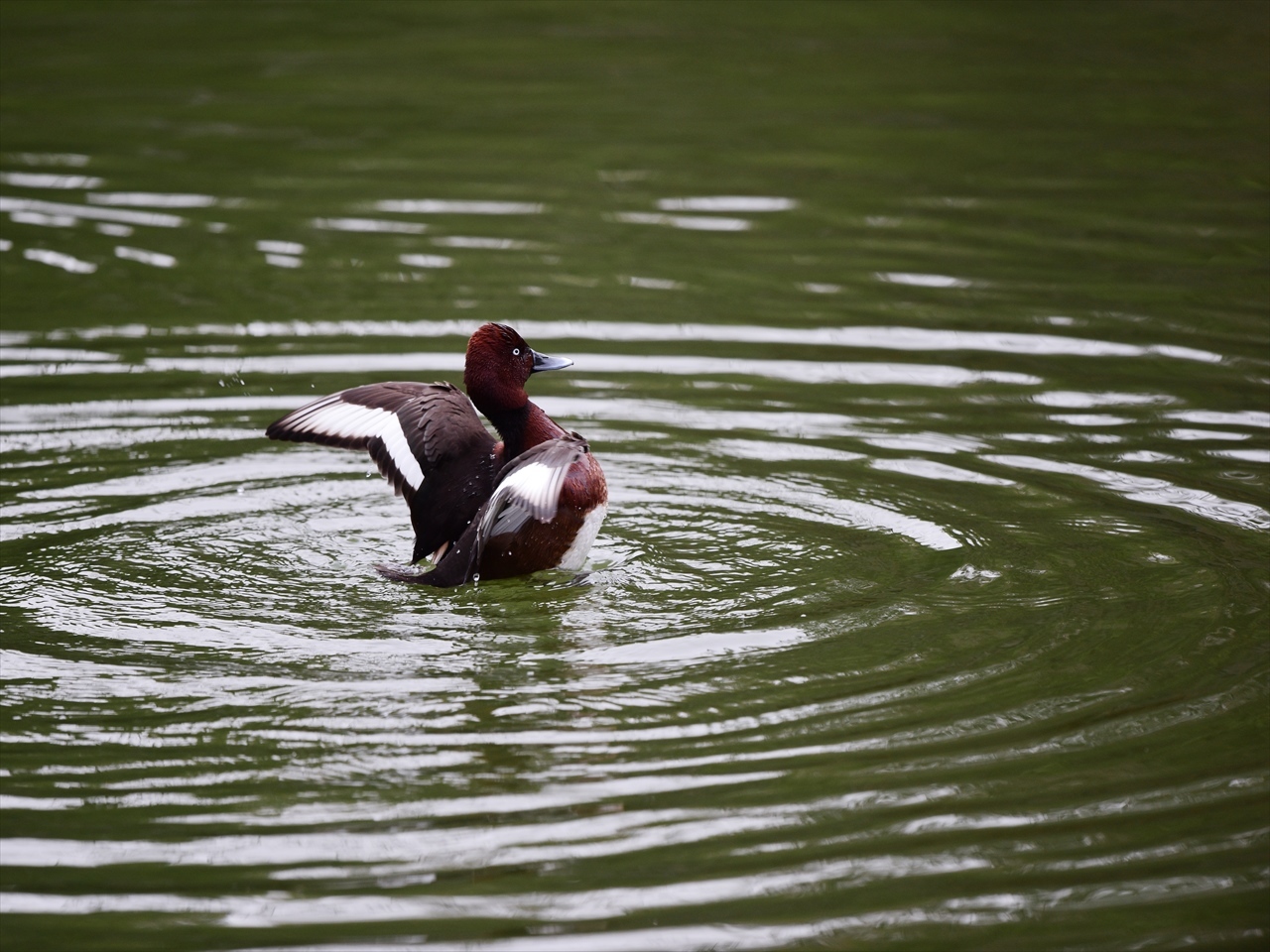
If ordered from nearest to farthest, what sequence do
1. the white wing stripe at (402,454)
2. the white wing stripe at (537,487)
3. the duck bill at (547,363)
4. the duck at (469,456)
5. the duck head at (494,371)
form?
1. the white wing stripe at (537,487)
2. the duck at (469,456)
3. the duck head at (494,371)
4. the white wing stripe at (402,454)
5. the duck bill at (547,363)

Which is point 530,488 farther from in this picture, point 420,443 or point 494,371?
point 420,443

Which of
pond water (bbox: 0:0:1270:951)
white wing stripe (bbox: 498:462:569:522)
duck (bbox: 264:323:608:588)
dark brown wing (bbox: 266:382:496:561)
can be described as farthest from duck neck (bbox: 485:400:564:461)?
white wing stripe (bbox: 498:462:569:522)

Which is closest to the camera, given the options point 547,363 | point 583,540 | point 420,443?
point 583,540

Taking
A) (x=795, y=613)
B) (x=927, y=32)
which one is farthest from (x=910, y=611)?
(x=927, y=32)

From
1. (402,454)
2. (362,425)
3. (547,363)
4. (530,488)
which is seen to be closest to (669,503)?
(547,363)

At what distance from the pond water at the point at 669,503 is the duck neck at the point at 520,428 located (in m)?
0.51

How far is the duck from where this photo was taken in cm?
603

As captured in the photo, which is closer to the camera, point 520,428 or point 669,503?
point 520,428

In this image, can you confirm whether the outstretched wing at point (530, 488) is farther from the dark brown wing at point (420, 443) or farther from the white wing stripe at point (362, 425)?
the white wing stripe at point (362, 425)

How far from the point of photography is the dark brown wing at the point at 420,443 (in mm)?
6266

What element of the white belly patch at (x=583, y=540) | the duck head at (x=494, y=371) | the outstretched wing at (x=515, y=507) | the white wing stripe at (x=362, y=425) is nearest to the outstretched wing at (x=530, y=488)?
the outstretched wing at (x=515, y=507)

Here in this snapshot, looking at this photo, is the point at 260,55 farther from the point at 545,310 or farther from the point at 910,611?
the point at 910,611

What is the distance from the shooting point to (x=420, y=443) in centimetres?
636

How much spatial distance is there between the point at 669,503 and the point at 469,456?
0.99 m
